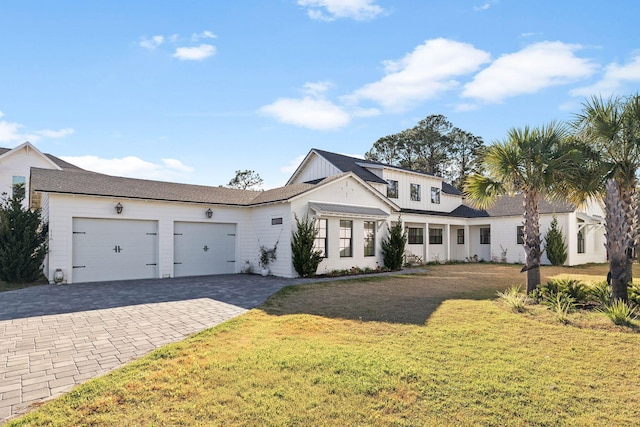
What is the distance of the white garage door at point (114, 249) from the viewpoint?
12539 millimetres

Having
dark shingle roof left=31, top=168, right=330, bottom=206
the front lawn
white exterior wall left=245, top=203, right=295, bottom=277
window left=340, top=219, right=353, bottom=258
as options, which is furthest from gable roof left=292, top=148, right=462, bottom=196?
the front lawn

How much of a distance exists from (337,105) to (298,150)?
899 cm

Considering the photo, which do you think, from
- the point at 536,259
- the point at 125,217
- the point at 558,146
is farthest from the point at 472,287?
the point at 125,217

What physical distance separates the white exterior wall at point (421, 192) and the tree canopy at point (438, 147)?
17.4 m

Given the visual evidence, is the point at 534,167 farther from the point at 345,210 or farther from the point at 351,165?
the point at 351,165

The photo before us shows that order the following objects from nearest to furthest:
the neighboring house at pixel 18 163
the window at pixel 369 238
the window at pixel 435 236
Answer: the window at pixel 369 238 < the window at pixel 435 236 < the neighboring house at pixel 18 163

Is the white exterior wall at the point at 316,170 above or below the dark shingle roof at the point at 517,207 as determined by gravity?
above

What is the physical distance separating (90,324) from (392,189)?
18.0 meters

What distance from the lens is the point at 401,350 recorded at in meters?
5.25

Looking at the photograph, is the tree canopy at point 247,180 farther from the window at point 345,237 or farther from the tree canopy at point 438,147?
the window at point 345,237

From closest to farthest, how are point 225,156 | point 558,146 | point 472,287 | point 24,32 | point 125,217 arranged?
point 558,146, point 24,32, point 472,287, point 125,217, point 225,156

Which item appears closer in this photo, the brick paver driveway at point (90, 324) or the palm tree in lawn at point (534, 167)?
the brick paver driveway at point (90, 324)

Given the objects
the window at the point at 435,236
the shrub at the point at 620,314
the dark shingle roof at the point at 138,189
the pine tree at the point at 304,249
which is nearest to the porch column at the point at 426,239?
the window at the point at 435,236

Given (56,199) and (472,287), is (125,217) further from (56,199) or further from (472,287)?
(472,287)
